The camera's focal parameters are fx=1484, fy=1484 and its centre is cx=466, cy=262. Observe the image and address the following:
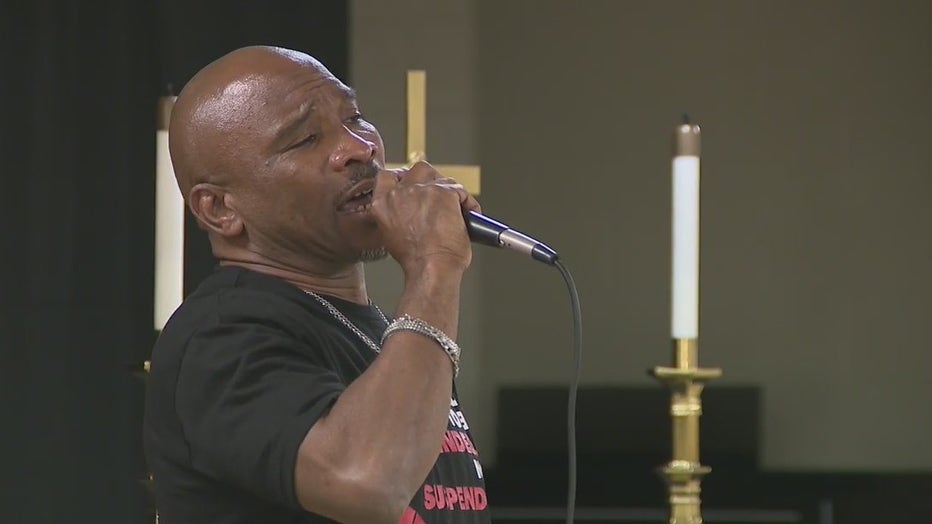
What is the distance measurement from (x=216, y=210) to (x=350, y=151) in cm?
13

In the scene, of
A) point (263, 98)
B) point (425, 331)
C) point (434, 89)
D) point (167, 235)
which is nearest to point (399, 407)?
point (425, 331)

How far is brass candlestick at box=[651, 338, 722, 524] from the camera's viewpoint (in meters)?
1.76

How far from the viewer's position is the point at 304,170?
119 cm

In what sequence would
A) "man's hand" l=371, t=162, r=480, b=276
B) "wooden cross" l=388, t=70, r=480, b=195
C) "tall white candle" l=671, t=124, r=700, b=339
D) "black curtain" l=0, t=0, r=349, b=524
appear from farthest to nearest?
"black curtain" l=0, t=0, r=349, b=524 < "wooden cross" l=388, t=70, r=480, b=195 < "tall white candle" l=671, t=124, r=700, b=339 < "man's hand" l=371, t=162, r=480, b=276

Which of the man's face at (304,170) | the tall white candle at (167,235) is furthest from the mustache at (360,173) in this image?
the tall white candle at (167,235)

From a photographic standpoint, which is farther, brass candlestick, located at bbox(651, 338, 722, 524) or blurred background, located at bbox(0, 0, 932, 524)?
blurred background, located at bbox(0, 0, 932, 524)

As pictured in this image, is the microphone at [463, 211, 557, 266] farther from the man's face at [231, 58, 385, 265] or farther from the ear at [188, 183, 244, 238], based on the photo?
the ear at [188, 183, 244, 238]

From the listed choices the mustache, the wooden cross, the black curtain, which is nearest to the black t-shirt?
the mustache

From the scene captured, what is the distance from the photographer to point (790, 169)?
2832 millimetres

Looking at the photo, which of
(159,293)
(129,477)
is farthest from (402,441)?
(129,477)

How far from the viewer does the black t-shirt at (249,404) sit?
103cm

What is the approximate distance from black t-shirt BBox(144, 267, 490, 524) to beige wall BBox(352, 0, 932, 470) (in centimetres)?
163

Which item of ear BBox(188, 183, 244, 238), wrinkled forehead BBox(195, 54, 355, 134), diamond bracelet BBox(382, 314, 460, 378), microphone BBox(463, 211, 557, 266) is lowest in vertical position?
diamond bracelet BBox(382, 314, 460, 378)

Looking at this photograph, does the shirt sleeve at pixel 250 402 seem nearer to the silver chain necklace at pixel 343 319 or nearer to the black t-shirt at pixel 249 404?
the black t-shirt at pixel 249 404
